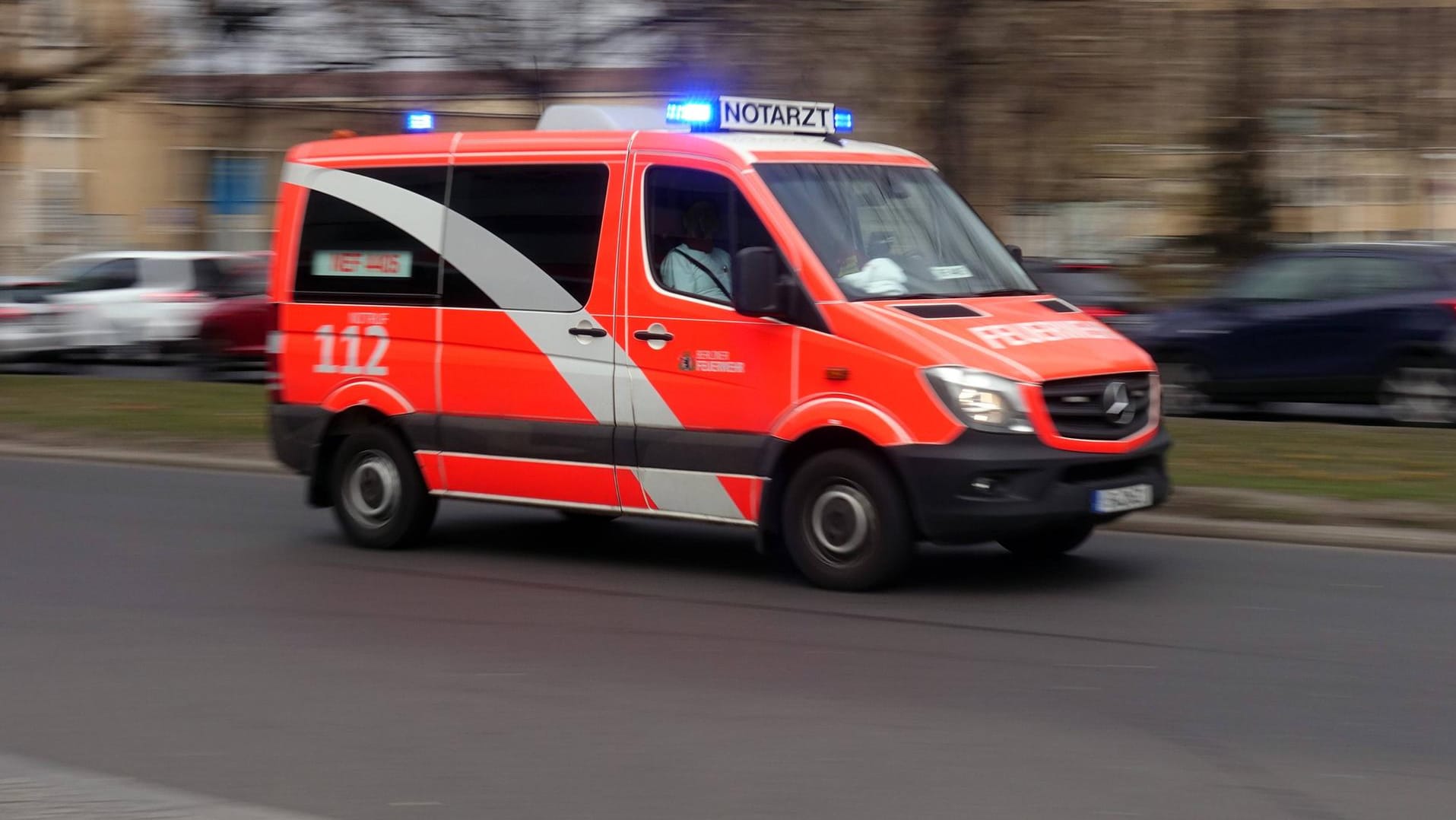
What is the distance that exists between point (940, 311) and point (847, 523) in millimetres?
1053

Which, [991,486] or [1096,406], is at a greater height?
[1096,406]

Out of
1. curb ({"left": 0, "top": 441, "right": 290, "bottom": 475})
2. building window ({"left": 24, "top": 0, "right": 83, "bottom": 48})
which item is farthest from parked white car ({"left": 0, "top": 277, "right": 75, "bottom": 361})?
curb ({"left": 0, "top": 441, "right": 290, "bottom": 475})

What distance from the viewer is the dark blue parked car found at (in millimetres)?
15555

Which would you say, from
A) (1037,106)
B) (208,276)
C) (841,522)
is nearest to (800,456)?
(841,522)

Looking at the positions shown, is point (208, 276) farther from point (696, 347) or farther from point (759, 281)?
point (759, 281)

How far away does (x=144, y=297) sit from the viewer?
25.1 meters

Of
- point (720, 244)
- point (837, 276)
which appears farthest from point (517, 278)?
point (837, 276)

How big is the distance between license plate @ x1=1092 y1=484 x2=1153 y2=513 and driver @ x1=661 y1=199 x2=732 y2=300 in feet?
6.54

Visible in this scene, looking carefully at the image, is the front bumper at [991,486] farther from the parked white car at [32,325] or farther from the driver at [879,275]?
the parked white car at [32,325]

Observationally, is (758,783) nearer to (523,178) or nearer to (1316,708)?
(1316,708)

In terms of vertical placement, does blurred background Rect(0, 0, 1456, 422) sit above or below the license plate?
above

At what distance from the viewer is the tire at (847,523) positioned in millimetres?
8406

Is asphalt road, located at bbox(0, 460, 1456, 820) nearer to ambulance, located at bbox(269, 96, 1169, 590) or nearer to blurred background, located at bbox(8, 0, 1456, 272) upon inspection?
ambulance, located at bbox(269, 96, 1169, 590)

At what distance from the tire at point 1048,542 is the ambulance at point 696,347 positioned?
0.05 ft
